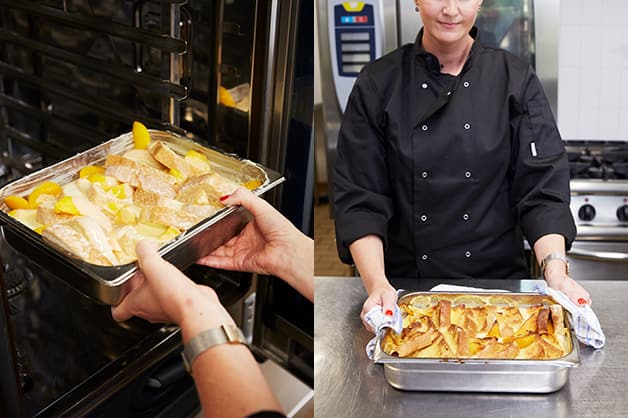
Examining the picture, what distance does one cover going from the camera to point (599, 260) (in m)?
2.24

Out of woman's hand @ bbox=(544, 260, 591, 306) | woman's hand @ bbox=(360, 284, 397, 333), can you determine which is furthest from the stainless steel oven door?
woman's hand @ bbox=(360, 284, 397, 333)

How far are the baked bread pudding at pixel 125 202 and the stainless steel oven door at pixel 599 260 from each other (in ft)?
4.56

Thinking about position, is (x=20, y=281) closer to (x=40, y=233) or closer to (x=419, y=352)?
(x=40, y=233)

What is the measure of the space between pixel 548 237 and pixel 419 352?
47 cm

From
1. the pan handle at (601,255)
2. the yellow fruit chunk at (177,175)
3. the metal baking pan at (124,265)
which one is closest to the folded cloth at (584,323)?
the metal baking pan at (124,265)

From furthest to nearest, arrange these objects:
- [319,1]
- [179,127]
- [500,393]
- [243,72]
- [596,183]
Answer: [319,1] → [596,183] → [179,127] → [243,72] → [500,393]

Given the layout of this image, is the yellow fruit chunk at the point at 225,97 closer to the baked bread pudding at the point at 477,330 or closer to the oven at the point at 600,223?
the baked bread pudding at the point at 477,330

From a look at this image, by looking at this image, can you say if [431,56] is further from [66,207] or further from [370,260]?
[66,207]

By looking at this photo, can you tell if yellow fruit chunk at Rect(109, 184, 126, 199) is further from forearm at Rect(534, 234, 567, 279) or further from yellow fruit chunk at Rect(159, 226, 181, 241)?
forearm at Rect(534, 234, 567, 279)

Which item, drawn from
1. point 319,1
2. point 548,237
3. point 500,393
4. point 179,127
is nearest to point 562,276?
point 548,237

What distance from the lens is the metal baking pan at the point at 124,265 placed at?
3.24 ft

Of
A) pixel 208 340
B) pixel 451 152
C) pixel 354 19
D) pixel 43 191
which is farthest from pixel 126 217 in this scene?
pixel 354 19

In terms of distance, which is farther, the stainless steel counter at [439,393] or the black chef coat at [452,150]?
the black chef coat at [452,150]

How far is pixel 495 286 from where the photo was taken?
1.36 m
